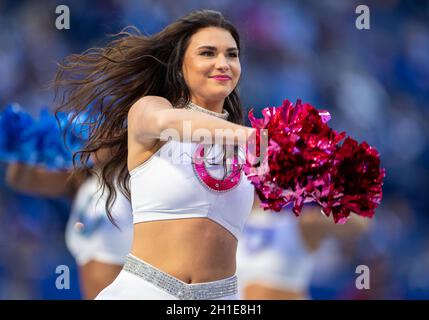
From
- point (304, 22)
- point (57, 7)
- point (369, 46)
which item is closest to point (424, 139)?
point (369, 46)

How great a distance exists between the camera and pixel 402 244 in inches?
223

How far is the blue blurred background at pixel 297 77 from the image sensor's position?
5715 millimetres

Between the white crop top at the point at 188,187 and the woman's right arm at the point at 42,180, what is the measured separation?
8.19ft

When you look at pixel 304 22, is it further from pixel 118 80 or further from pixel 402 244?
pixel 118 80

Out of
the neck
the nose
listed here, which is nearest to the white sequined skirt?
the neck

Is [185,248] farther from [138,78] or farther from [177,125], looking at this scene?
[138,78]

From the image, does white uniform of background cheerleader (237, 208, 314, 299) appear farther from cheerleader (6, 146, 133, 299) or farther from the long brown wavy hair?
the long brown wavy hair

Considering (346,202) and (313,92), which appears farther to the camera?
(313,92)

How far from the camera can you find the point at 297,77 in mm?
5793

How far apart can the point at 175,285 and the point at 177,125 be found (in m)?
0.60

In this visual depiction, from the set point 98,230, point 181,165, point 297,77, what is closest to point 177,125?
point 181,165

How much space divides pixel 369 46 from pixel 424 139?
82cm

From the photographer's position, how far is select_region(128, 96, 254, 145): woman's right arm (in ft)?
8.23
